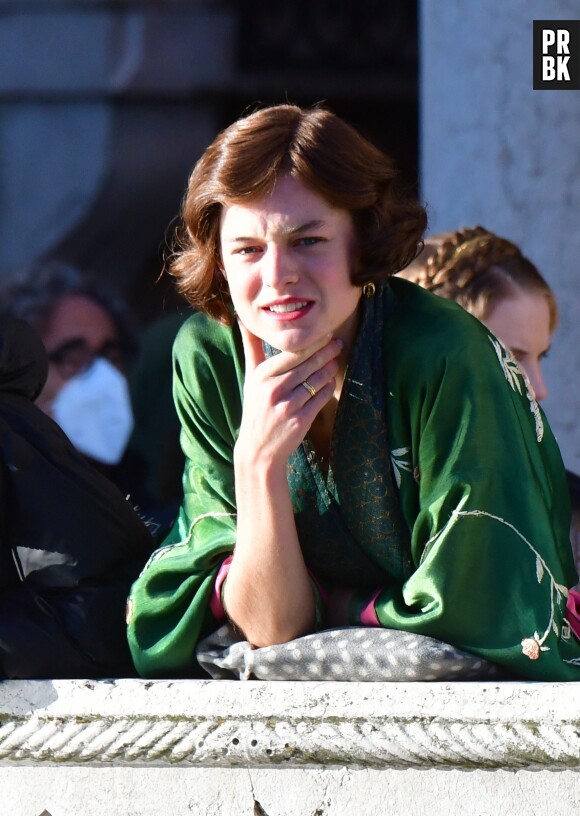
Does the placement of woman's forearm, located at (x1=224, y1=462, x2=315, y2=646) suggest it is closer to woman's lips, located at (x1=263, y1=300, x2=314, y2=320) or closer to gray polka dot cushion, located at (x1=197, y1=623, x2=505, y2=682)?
gray polka dot cushion, located at (x1=197, y1=623, x2=505, y2=682)

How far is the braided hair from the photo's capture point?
2746mm

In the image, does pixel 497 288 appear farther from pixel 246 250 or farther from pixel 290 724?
pixel 290 724

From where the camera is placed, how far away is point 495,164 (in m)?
3.89

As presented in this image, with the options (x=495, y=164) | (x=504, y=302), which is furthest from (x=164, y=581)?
(x=495, y=164)

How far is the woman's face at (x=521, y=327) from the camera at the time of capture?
8.95 feet

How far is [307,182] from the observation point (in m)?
1.93

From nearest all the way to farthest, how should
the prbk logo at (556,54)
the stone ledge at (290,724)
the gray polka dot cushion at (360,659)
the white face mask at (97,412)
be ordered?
1. the stone ledge at (290,724)
2. the gray polka dot cushion at (360,659)
3. the white face mask at (97,412)
4. the prbk logo at (556,54)

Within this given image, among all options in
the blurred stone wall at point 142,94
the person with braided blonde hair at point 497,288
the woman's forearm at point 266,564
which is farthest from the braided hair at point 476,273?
the blurred stone wall at point 142,94

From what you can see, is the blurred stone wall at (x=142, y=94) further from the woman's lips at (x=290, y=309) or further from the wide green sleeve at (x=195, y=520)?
the woman's lips at (x=290, y=309)

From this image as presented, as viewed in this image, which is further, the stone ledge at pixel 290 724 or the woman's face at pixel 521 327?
the woman's face at pixel 521 327

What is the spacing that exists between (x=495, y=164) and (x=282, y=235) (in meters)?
2.07

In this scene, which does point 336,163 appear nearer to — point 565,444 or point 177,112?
point 565,444

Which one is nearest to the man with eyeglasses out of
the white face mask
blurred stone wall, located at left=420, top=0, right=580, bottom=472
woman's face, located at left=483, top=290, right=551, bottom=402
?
the white face mask

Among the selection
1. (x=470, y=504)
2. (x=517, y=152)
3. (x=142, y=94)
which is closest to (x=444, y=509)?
(x=470, y=504)
